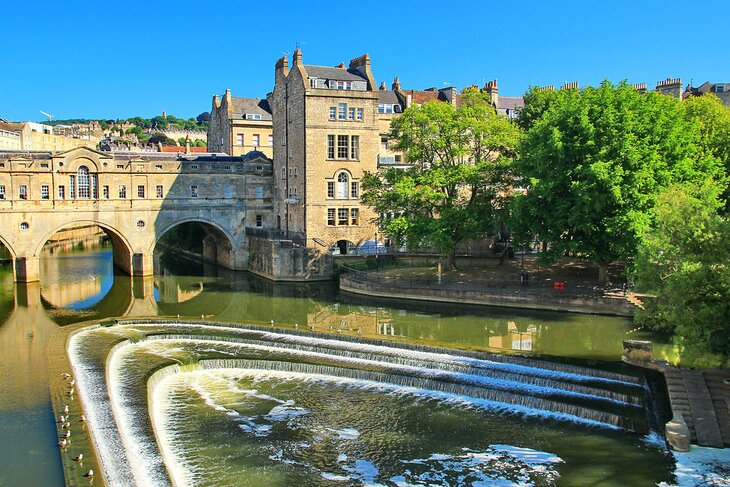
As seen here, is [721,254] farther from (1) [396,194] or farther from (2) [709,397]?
(1) [396,194]

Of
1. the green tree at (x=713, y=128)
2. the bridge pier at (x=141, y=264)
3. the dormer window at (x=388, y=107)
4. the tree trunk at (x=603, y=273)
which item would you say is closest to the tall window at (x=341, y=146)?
A: the dormer window at (x=388, y=107)

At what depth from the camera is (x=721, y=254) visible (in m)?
20.6

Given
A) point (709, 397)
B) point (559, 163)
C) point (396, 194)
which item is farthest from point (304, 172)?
point (709, 397)

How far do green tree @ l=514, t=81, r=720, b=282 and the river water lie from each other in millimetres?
4578

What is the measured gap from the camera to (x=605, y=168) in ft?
112

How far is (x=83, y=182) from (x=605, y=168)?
118 feet

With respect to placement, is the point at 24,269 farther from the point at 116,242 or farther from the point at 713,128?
the point at 713,128

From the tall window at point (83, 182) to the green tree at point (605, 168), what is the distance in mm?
31015

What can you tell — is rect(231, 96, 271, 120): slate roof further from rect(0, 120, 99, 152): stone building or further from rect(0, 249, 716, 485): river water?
rect(0, 249, 716, 485): river water

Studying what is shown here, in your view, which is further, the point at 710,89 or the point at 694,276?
the point at 710,89

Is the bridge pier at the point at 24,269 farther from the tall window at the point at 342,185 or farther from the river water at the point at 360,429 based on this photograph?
the tall window at the point at 342,185

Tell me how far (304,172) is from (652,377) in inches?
1210

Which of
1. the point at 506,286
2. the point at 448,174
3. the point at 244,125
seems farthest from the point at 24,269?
the point at 506,286

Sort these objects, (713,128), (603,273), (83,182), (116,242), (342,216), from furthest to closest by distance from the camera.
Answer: (116,242) → (342,216) → (83,182) → (713,128) → (603,273)
